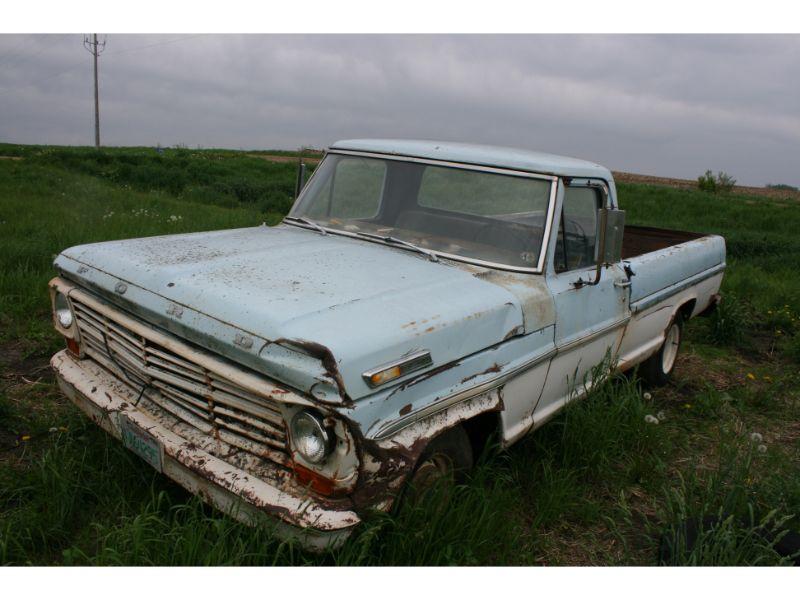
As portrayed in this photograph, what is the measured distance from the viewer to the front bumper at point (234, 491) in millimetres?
2180

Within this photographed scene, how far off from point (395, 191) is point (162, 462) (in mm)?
1994

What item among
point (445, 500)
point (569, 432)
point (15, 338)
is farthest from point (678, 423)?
point (15, 338)

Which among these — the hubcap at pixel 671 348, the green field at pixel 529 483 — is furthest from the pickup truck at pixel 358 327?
the hubcap at pixel 671 348

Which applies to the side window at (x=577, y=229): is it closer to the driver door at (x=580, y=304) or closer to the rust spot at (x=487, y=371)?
the driver door at (x=580, y=304)

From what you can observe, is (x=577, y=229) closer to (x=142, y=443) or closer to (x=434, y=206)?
(x=434, y=206)

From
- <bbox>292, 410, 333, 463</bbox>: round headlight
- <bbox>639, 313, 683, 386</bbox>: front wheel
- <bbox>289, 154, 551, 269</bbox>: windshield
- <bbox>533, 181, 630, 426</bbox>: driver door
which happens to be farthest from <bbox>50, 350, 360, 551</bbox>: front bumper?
<bbox>639, 313, 683, 386</bbox>: front wheel

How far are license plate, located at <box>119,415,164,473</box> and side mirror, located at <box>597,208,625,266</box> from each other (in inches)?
89.8

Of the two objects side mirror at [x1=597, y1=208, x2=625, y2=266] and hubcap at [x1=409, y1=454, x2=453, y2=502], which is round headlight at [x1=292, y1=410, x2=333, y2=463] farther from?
side mirror at [x1=597, y1=208, x2=625, y2=266]

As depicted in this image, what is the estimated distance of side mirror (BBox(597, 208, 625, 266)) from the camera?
3177mm

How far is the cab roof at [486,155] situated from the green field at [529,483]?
51.8 inches

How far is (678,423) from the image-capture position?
176 inches

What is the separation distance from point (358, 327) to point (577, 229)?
69.7 inches

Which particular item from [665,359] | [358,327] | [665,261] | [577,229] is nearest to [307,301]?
[358,327]

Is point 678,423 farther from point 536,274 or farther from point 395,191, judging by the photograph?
A: point 395,191
